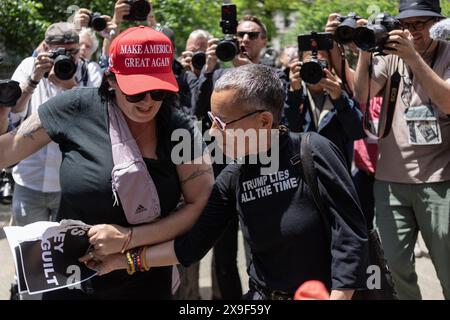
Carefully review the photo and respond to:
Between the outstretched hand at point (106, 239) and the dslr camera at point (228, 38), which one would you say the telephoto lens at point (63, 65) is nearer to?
the dslr camera at point (228, 38)

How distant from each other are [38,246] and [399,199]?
7.19ft

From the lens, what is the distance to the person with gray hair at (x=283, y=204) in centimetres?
233

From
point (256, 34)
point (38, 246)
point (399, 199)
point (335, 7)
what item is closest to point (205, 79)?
point (256, 34)

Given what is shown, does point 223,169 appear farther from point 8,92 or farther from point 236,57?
point 236,57

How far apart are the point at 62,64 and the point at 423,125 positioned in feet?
6.96

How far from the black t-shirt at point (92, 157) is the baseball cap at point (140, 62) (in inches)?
7.8

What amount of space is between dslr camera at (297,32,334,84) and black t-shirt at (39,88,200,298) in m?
1.20

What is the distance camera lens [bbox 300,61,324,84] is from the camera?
3736mm

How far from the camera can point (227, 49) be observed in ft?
14.3

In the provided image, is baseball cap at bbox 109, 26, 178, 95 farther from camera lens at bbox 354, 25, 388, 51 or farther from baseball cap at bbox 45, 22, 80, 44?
baseball cap at bbox 45, 22, 80, 44

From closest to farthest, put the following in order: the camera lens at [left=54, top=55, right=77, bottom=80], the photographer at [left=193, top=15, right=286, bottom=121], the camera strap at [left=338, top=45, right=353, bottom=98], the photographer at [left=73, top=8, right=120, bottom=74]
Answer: the camera lens at [left=54, top=55, right=77, bottom=80]
the camera strap at [left=338, top=45, right=353, bottom=98]
the photographer at [left=73, top=8, right=120, bottom=74]
the photographer at [left=193, top=15, right=286, bottom=121]

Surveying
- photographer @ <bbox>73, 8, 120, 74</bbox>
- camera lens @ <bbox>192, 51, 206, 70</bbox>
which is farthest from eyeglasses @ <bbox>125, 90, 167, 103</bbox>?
camera lens @ <bbox>192, 51, 206, 70</bbox>

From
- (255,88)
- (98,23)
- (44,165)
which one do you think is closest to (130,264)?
(255,88)

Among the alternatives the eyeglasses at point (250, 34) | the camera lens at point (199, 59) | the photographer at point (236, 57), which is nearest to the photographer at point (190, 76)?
the camera lens at point (199, 59)
